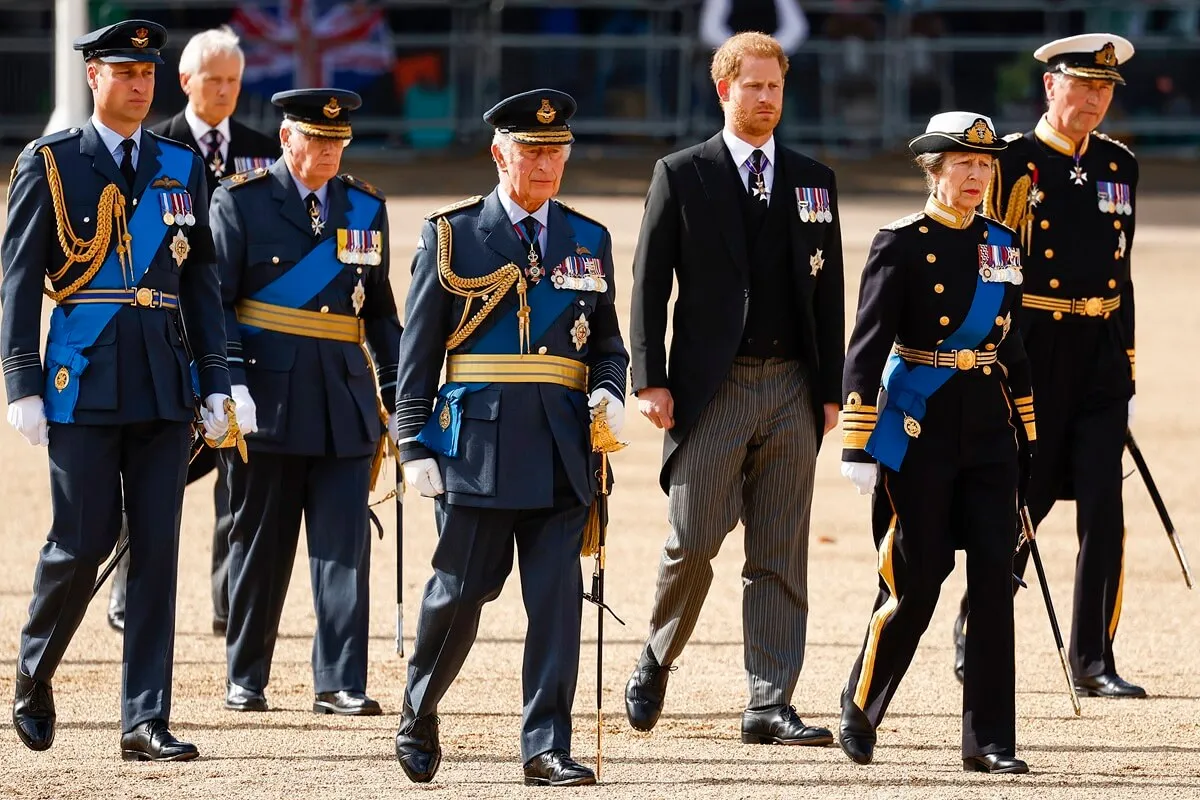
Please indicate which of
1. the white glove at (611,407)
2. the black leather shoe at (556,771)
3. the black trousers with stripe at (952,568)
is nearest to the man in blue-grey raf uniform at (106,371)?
the black leather shoe at (556,771)

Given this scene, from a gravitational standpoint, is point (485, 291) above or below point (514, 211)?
below

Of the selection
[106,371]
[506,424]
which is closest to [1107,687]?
[506,424]

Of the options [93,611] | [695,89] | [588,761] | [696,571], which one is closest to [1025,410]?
[696,571]

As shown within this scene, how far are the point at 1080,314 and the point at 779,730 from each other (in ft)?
6.83

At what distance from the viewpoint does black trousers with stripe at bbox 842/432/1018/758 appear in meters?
6.73

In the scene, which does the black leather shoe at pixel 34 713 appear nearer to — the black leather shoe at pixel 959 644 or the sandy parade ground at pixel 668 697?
the sandy parade ground at pixel 668 697

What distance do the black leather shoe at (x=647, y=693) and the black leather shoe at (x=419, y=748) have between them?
98 cm

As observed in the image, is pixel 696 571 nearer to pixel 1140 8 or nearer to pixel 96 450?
pixel 96 450

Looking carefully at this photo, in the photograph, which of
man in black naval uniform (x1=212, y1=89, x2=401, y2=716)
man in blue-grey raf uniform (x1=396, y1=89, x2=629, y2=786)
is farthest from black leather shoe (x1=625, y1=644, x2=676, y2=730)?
man in black naval uniform (x1=212, y1=89, x2=401, y2=716)

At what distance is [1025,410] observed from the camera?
706 cm

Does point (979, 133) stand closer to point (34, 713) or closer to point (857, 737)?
point (857, 737)

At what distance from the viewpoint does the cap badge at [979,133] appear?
685 cm

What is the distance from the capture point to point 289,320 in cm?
797

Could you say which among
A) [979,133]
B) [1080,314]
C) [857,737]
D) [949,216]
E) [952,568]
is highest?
[979,133]
